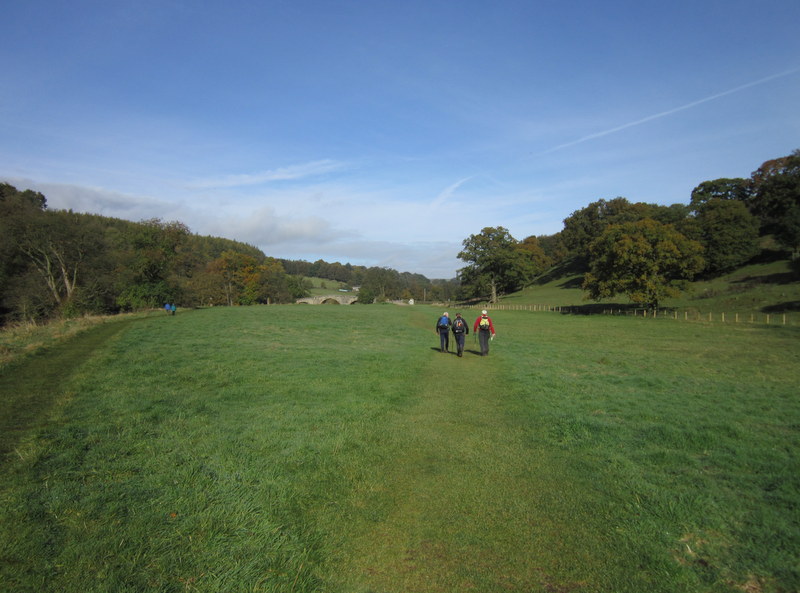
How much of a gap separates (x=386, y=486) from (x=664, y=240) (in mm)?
53387

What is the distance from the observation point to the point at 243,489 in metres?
5.23

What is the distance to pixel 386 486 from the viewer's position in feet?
19.0

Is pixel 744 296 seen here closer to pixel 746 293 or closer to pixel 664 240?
pixel 746 293

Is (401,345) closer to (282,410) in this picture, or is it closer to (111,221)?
(282,410)

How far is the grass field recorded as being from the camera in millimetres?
3896

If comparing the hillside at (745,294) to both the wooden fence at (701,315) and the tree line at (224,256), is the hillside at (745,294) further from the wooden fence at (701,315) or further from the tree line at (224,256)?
the tree line at (224,256)

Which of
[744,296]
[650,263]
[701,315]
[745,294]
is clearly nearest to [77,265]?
[650,263]

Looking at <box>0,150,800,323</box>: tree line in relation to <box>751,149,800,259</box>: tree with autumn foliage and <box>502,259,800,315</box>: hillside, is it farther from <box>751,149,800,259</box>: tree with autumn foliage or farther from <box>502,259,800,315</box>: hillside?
<box>502,259,800,315</box>: hillside

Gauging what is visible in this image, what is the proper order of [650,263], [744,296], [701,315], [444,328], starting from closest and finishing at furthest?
[444,328], [650,263], [701,315], [744,296]

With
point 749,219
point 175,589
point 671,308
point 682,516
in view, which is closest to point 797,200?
point 749,219

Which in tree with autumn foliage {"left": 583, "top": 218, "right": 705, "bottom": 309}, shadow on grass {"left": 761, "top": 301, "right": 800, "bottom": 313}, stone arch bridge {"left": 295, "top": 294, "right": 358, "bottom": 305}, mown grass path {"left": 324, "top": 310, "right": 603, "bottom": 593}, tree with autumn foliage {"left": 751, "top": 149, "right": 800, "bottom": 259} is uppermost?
tree with autumn foliage {"left": 751, "top": 149, "right": 800, "bottom": 259}

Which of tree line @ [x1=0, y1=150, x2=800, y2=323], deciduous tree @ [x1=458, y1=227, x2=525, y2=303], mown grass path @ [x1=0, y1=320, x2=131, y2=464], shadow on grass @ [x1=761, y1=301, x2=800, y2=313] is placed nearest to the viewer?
mown grass path @ [x1=0, y1=320, x2=131, y2=464]

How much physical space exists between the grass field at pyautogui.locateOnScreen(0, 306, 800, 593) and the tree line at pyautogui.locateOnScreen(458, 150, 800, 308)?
137 feet

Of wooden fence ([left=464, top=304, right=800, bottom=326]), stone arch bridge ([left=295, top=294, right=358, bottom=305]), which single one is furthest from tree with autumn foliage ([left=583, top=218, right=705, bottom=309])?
stone arch bridge ([left=295, top=294, right=358, bottom=305])
